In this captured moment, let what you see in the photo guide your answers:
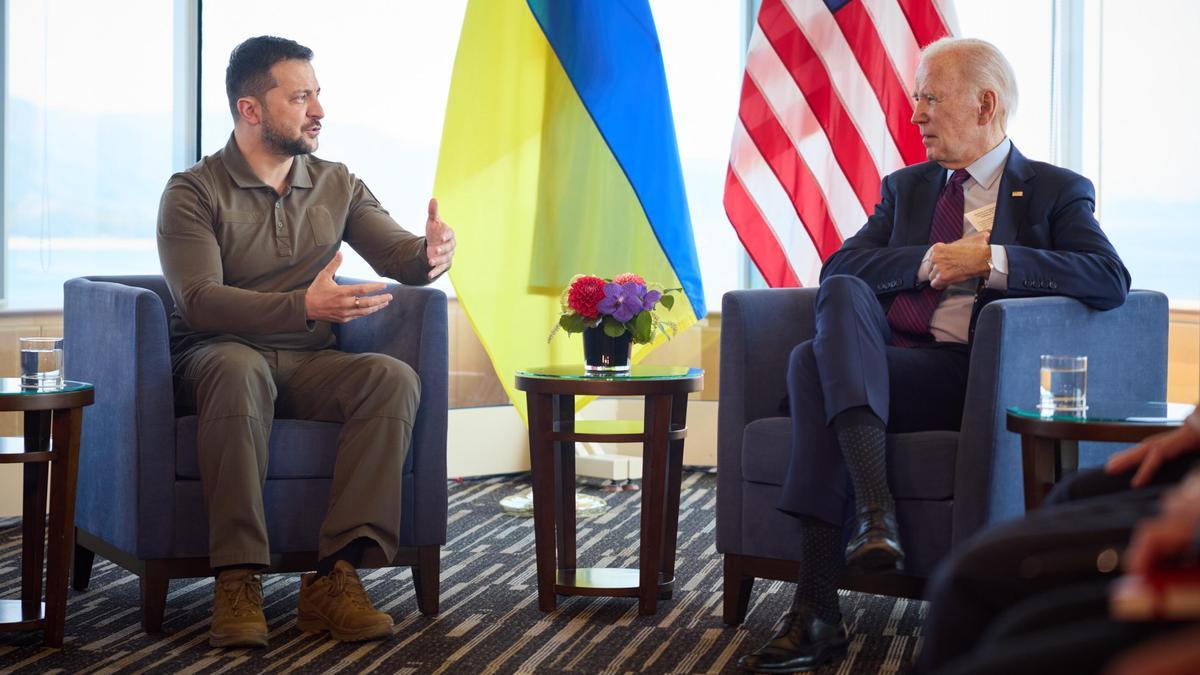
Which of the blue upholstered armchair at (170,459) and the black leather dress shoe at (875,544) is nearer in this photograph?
the black leather dress shoe at (875,544)

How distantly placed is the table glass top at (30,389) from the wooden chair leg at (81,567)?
1.86 ft

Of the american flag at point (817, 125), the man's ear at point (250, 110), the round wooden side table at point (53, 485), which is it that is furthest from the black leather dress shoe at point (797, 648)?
the american flag at point (817, 125)

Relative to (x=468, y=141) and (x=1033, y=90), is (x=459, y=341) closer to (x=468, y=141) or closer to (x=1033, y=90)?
(x=468, y=141)

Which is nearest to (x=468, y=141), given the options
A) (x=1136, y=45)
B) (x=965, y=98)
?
(x=965, y=98)

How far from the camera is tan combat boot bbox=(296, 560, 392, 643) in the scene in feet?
8.90

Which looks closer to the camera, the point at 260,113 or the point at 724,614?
the point at 724,614

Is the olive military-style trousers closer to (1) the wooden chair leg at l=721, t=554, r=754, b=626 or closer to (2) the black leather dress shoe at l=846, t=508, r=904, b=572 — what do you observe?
(1) the wooden chair leg at l=721, t=554, r=754, b=626

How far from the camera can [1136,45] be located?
15.1 ft

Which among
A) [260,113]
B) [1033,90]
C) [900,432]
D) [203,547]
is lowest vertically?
[203,547]

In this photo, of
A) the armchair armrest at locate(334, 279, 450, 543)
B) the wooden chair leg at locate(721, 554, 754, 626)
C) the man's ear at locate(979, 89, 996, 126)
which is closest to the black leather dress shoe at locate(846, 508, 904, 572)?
Result: the wooden chair leg at locate(721, 554, 754, 626)

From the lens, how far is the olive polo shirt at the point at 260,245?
2912 millimetres

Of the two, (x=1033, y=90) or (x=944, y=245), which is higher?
(x=1033, y=90)

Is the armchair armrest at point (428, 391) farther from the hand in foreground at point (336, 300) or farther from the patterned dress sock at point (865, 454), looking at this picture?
the patterned dress sock at point (865, 454)

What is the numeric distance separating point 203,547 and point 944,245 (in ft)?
5.53
